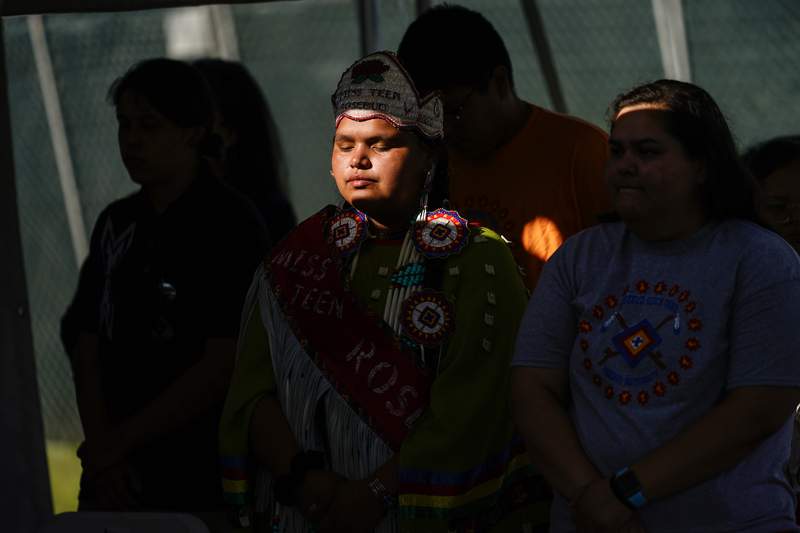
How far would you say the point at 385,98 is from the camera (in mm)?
2904

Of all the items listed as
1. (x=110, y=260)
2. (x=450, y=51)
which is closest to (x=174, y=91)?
(x=110, y=260)

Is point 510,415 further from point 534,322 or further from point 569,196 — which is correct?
point 569,196

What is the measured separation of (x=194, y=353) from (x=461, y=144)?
846mm

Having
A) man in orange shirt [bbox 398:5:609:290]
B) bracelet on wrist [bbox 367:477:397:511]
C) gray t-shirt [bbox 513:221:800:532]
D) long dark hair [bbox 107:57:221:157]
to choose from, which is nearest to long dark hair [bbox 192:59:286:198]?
long dark hair [bbox 107:57:221:157]

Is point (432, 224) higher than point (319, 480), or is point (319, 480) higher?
point (432, 224)

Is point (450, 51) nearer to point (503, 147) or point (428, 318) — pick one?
point (503, 147)

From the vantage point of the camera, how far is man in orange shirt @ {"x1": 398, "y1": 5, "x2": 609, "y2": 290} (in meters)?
3.29

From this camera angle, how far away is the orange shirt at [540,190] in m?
3.28

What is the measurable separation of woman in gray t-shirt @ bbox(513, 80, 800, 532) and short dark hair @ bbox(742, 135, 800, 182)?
0.90 metres

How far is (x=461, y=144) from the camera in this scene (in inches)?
134

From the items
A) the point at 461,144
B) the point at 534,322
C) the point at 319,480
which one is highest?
the point at 461,144

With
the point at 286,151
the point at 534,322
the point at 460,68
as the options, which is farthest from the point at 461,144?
the point at 286,151

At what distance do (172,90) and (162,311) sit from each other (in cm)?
61

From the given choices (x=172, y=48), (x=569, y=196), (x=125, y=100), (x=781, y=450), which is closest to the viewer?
(x=781, y=450)
